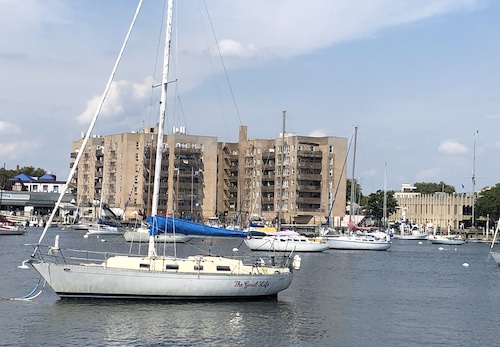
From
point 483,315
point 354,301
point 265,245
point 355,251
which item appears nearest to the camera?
point 483,315

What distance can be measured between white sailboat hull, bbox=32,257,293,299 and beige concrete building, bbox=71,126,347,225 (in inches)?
5014

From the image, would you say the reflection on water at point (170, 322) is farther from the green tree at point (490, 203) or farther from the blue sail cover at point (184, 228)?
the green tree at point (490, 203)

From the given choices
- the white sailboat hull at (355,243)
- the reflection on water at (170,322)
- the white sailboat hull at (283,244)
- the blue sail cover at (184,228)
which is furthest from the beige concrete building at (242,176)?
Result: the reflection on water at (170,322)

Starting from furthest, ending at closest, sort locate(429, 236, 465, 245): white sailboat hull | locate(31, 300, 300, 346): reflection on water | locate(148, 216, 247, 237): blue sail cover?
locate(429, 236, 465, 245): white sailboat hull
locate(148, 216, 247, 237): blue sail cover
locate(31, 300, 300, 346): reflection on water

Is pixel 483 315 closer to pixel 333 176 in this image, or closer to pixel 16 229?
pixel 16 229

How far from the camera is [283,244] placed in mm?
100562

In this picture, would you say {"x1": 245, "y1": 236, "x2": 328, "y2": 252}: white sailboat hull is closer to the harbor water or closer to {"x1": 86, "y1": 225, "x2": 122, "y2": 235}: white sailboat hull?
the harbor water

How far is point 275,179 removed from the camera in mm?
182875

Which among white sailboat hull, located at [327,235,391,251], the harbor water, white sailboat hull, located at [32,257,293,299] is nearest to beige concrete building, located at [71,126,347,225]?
white sailboat hull, located at [327,235,391,251]

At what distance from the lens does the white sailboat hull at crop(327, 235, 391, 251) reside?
384 ft

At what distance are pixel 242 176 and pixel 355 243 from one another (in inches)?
3104

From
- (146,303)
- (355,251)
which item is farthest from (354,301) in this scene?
(355,251)

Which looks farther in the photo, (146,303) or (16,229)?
(16,229)

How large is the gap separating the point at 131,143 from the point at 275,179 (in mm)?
37687
